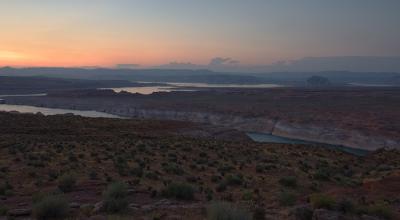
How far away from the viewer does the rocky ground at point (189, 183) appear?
11633 mm

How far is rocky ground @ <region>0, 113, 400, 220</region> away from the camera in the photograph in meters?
11.6

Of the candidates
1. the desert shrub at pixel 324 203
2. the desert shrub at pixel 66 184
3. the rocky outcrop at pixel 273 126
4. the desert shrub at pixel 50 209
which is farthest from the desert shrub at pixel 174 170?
the rocky outcrop at pixel 273 126

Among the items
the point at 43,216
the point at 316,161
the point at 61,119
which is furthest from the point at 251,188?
the point at 61,119

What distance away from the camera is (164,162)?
23.2 meters

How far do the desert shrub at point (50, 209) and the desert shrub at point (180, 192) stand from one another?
4072 millimetres

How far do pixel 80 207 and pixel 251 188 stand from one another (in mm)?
7206

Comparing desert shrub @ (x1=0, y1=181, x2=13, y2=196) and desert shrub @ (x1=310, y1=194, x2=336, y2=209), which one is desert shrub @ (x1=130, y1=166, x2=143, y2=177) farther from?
desert shrub @ (x1=310, y1=194, x2=336, y2=209)

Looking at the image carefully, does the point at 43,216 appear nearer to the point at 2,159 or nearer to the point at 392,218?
the point at 392,218

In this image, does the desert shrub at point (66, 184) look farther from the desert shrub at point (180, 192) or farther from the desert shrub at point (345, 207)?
the desert shrub at point (345, 207)

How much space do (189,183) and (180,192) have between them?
3.16m

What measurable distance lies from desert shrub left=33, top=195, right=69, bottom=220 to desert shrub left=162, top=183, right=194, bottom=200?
13.4 ft

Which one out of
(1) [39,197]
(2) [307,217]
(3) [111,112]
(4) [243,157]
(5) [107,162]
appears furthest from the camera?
(3) [111,112]

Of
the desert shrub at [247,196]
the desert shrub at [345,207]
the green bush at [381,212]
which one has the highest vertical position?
the desert shrub at [345,207]

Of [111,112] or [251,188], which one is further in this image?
[111,112]
